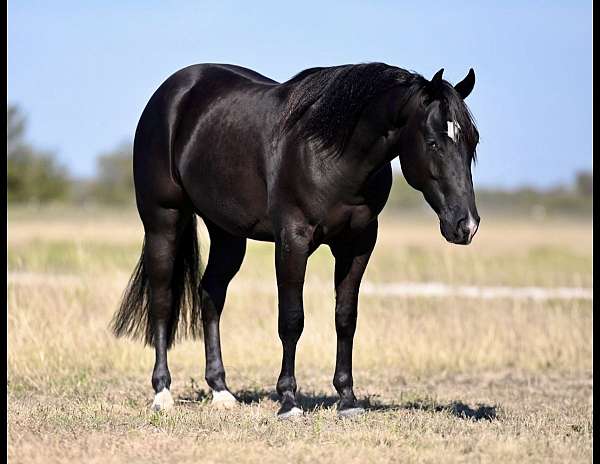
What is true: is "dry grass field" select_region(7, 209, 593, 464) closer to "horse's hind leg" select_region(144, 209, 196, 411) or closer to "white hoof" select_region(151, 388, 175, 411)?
"white hoof" select_region(151, 388, 175, 411)

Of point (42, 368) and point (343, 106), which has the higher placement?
point (343, 106)

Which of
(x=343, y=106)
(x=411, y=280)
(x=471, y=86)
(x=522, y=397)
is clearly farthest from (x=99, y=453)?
(x=411, y=280)

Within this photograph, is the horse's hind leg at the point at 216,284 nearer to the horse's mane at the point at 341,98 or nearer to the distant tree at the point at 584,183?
the horse's mane at the point at 341,98

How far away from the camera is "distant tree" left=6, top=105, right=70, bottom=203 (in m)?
55.2

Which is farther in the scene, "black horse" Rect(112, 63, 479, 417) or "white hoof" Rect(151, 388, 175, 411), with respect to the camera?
"white hoof" Rect(151, 388, 175, 411)

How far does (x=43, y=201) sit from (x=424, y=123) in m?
55.8

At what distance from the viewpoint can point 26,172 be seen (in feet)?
187

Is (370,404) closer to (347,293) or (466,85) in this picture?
(347,293)

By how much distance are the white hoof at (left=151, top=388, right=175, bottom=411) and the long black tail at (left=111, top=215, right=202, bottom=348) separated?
58cm

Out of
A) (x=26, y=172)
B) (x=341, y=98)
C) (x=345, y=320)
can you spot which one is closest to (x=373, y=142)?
(x=341, y=98)

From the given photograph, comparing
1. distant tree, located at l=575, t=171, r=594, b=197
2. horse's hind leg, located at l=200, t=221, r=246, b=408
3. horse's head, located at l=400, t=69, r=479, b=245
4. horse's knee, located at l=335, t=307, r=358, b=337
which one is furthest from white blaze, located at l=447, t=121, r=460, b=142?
distant tree, located at l=575, t=171, r=594, b=197

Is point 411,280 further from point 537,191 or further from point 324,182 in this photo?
point 537,191

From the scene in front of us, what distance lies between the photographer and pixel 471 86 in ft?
21.4

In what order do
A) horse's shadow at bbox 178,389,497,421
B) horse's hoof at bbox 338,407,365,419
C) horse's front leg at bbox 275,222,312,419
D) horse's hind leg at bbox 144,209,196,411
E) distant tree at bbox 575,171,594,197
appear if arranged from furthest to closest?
distant tree at bbox 575,171,594,197 → horse's hind leg at bbox 144,209,196,411 → horse's shadow at bbox 178,389,497,421 → horse's hoof at bbox 338,407,365,419 → horse's front leg at bbox 275,222,312,419
